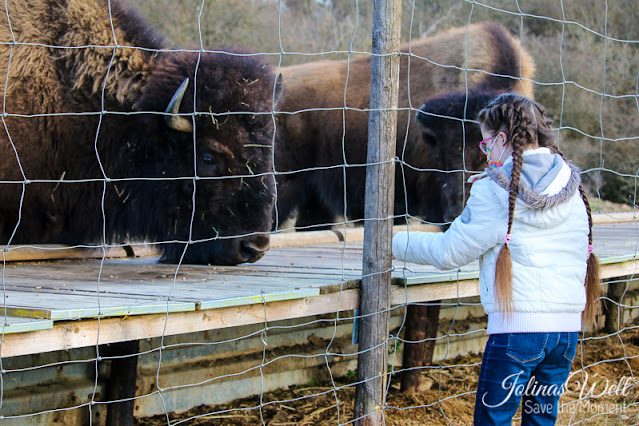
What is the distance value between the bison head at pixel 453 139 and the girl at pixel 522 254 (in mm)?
3243

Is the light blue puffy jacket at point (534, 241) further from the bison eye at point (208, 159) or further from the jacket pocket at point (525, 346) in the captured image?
the bison eye at point (208, 159)

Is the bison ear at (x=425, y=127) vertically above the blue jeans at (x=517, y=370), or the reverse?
the bison ear at (x=425, y=127)

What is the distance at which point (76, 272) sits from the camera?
377 cm

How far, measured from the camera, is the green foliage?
1534 centimetres

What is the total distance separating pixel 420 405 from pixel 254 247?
5.07 feet

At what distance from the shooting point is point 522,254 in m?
2.78

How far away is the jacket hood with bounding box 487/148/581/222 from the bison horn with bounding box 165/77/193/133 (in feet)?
6.89

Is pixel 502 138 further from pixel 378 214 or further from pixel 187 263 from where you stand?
pixel 187 263

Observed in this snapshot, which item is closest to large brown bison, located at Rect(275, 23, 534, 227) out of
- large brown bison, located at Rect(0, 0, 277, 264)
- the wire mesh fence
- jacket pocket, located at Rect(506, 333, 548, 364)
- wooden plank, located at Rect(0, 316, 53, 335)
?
the wire mesh fence

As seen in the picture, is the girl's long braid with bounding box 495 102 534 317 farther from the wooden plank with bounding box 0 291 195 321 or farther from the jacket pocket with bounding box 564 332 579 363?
the wooden plank with bounding box 0 291 195 321

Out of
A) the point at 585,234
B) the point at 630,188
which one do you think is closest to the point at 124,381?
the point at 585,234

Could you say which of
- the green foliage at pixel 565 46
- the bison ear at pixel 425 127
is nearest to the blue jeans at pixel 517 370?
the bison ear at pixel 425 127

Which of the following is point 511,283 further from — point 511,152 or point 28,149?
point 28,149

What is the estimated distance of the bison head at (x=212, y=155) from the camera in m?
4.16
